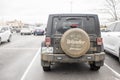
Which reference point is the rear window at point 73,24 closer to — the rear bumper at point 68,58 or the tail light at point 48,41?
the tail light at point 48,41

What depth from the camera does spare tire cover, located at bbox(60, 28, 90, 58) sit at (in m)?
8.00

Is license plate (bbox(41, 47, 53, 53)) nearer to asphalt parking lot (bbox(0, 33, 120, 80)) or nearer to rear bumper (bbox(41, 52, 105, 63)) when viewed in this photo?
rear bumper (bbox(41, 52, 105, 63))

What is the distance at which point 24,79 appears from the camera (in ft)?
25.4

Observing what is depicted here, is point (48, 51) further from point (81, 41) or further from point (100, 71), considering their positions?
point (100, 71)

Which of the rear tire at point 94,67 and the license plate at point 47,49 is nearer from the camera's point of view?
the license plate at point 47,49

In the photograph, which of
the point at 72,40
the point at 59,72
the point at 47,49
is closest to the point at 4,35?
the point at 59,72

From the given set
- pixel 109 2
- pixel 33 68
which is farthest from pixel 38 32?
pixel 33 68

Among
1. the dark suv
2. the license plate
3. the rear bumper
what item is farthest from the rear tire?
the license plate

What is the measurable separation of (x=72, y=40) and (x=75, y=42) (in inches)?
4.4

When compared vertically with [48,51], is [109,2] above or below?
above

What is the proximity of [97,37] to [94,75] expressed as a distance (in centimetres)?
123

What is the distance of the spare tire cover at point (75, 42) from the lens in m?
8.00

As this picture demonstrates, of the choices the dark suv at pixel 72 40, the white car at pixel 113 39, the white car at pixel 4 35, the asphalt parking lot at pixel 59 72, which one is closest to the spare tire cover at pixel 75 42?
the dark suv at pixel 72 40

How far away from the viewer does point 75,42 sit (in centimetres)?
801
